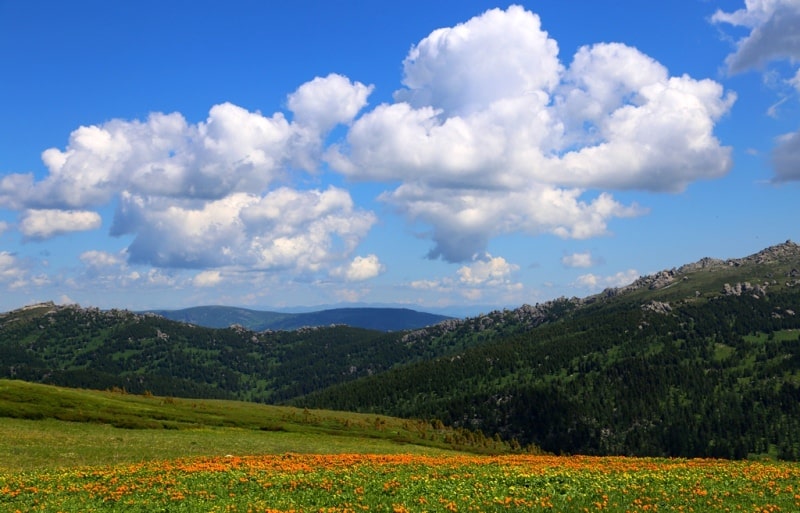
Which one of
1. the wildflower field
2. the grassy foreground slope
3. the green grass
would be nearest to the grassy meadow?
the wildflower field

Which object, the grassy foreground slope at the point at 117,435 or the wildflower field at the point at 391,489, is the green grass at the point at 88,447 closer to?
the grassy foreground slope at the point at 117,435

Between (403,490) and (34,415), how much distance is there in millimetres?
75595

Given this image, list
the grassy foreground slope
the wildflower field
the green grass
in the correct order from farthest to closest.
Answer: the grassy foreground slope → the green grass → the wildflower field

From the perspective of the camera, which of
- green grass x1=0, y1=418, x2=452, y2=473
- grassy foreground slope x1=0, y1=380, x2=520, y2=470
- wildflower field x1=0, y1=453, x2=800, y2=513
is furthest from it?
grassy foreground slope x1=0, y1=380, x2=520, y2=470

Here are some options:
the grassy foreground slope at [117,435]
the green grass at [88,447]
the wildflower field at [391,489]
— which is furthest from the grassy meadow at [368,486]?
the grassy foreground slope at [117,435]

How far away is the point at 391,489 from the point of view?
29.3m

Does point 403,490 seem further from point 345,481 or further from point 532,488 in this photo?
point 532,488

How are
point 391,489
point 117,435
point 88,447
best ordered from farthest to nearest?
1. point 117,435
2. point 88,447
3. point 391,489

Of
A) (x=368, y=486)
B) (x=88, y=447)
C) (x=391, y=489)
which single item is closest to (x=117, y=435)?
(x=88, y=447)

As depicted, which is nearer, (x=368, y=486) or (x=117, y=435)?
(x=368, y=486)

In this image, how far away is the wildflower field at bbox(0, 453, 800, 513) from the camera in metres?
25.6

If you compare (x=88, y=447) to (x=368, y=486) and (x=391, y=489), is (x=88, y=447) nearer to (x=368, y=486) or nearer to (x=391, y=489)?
(x=368, y=486)

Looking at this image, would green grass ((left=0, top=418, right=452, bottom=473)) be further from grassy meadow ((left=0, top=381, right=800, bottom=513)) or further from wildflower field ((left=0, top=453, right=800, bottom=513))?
wildflower field ((left=0, top=453, right=800, bottom=513))

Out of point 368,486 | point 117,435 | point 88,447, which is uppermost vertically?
point 368,486
